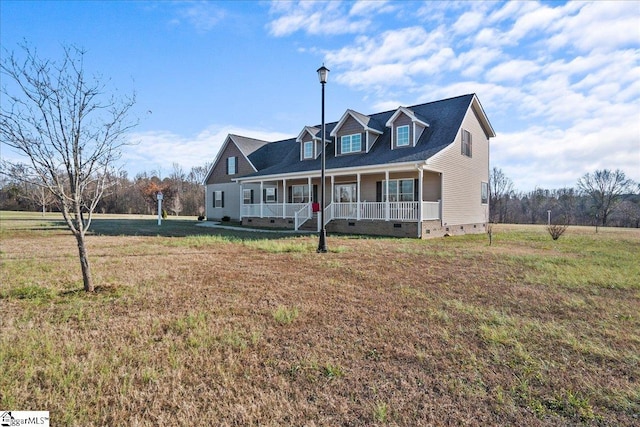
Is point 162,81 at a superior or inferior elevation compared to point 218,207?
superior

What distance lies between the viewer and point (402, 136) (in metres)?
17.5

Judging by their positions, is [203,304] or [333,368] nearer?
[333,368]

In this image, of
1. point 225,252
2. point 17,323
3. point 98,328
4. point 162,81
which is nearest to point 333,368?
point 98,328

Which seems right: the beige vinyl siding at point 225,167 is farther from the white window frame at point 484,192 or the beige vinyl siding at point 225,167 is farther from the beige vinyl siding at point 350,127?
the white window frame at point 484,192

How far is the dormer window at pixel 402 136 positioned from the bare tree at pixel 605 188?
39975 millimetres

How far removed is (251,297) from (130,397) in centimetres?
265

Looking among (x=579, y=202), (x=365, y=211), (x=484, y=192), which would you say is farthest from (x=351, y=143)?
(x=579, y=202)

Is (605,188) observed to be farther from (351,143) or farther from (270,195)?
(270,195)

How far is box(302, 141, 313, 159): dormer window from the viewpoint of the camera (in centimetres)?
2166

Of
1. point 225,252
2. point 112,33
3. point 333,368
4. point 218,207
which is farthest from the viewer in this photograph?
point 218,207

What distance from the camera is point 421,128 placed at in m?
17.6

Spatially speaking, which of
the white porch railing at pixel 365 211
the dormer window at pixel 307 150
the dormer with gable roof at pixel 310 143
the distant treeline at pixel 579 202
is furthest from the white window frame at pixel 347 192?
the distant treeline at pixel 579 202

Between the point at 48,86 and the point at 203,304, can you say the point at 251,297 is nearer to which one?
the point at 203,304

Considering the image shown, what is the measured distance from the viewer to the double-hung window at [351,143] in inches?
754
